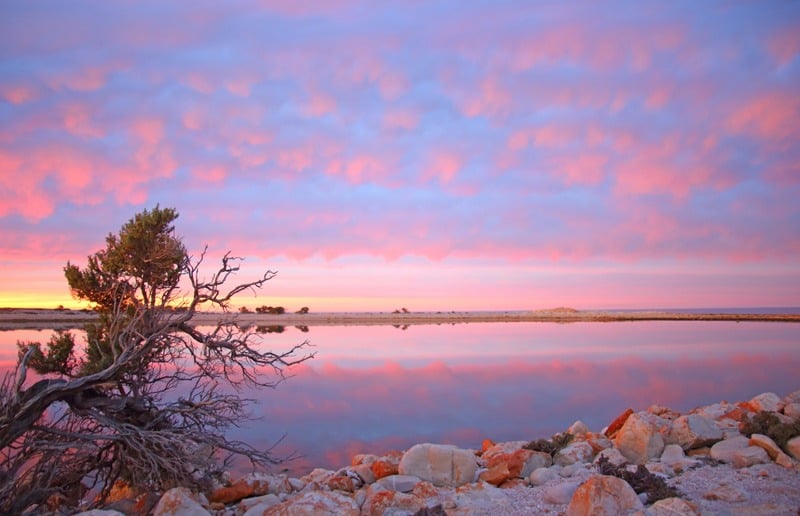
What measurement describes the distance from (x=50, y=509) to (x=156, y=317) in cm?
305

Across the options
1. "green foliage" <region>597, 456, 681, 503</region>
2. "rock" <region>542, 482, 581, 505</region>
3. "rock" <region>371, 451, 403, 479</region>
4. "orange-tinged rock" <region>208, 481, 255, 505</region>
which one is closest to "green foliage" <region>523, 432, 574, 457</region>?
"green foliage" <region>597, 456, 681, 503</region>

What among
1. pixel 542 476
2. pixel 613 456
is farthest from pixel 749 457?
pixel 542 476

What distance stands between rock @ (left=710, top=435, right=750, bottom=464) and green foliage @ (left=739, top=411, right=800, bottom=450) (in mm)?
446

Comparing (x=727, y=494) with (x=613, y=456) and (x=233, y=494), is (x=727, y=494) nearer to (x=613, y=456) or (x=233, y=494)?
(x=613, y=456)

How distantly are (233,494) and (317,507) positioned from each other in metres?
2.72

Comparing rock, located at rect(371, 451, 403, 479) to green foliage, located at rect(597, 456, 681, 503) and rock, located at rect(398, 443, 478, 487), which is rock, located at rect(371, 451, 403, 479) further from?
green foliage, located at rect(597, 456, 681, 503)

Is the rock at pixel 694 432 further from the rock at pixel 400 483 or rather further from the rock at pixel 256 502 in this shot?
the rock at pixel 256 502

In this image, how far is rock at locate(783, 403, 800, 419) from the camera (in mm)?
11318

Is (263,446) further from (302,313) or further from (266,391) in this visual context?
(302,313)

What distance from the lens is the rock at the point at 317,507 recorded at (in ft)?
22.7

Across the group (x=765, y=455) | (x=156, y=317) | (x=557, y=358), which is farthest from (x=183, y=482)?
(x=557, y=358)

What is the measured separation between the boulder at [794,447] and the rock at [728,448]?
2.03ft

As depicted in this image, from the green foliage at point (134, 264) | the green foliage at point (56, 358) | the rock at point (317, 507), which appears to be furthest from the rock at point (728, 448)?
the green foliage at point (56, 358)

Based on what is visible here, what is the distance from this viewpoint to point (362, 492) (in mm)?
8875
